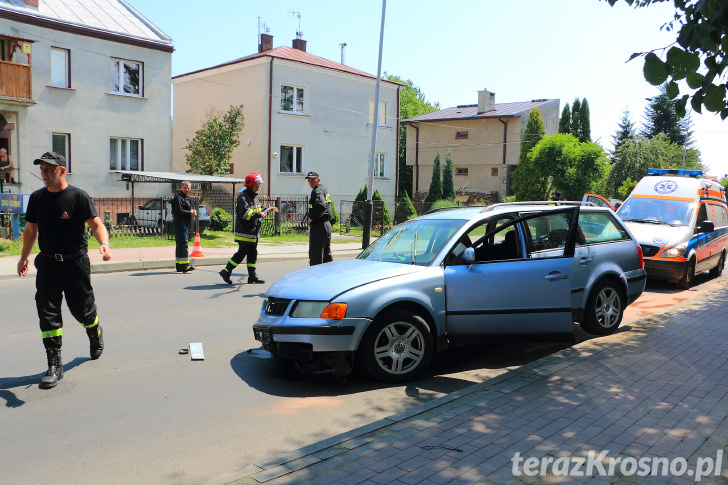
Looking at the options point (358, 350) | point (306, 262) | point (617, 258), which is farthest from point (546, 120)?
point (358, 350)

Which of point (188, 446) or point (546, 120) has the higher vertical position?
point (546, 120)

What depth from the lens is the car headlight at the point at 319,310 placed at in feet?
17.4

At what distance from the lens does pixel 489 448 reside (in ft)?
12.9

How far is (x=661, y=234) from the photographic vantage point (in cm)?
1214

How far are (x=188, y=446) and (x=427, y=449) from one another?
1.63m

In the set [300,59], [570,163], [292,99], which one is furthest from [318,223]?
[570,163]

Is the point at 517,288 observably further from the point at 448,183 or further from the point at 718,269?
the point at 448,183

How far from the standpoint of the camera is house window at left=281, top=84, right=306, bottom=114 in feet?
102

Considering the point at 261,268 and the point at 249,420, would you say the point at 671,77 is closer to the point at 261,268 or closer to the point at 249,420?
the point at 249,420

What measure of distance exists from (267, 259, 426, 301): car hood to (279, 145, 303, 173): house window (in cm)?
2553

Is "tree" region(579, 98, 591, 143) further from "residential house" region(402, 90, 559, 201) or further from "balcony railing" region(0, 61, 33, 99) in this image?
"balcony railing" region(0, 61, 33, 99)

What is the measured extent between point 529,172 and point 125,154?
82.0 feet

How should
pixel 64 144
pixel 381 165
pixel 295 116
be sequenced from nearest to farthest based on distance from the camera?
pixel 64 144, pixel 295 116, pixel 381 165

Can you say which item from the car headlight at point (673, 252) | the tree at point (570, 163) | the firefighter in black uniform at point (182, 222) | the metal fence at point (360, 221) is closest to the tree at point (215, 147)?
the metal fence at point (360, 221)
